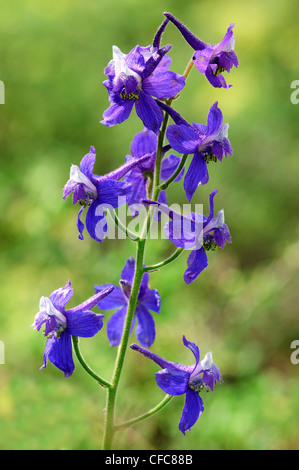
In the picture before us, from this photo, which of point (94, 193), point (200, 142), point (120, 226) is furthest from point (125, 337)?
point (200, 142)

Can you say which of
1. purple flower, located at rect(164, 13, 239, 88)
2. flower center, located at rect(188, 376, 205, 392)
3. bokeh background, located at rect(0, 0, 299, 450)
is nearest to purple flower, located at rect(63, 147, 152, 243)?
purple flower, located at rect(164, 13, 239, 88)

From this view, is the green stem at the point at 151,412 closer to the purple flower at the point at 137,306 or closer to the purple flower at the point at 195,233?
the purple flower at the point at 137,306

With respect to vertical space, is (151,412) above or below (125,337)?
below

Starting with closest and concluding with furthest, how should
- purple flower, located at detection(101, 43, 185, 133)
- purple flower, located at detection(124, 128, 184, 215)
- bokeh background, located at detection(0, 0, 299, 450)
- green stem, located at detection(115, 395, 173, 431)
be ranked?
purple flower, located at detection(101, 43, 185, 133) < green stem, located at detection(115, 395, 173, 431) < purple flower, located at detection(124, 128, 184, 215) < bokeh background, located at detection(0, 0, 299, 450)

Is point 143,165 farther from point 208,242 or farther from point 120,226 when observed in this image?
point 208,242

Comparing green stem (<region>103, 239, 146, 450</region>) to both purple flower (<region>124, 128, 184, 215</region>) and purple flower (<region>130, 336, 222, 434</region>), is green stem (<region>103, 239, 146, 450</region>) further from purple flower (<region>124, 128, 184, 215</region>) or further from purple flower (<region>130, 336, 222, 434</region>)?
purple flower (<region>124, 128, 184, 215</region>)
